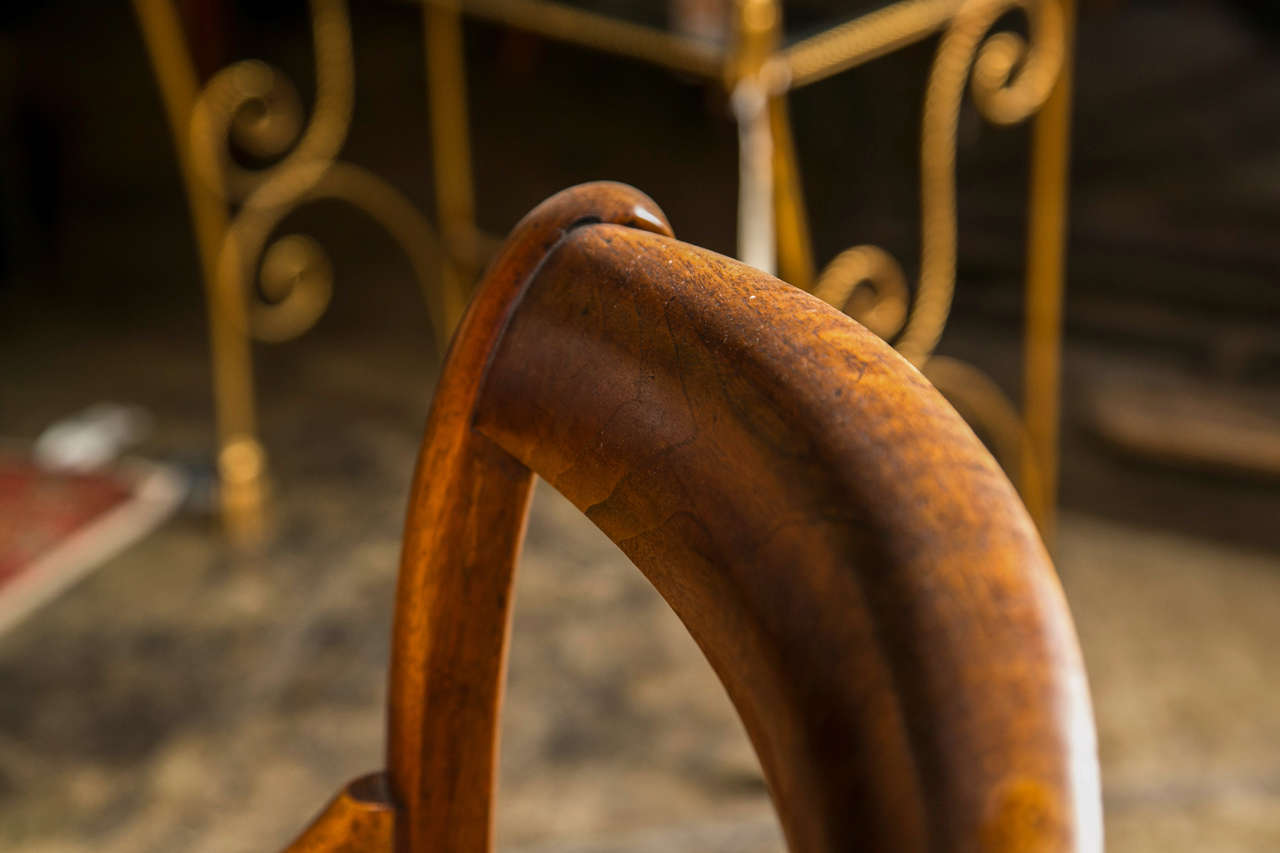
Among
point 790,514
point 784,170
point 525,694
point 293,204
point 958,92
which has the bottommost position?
point 790,514

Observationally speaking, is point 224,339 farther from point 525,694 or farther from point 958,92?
point 958,92

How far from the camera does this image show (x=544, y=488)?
6.97 feet

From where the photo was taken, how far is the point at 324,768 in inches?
57.0

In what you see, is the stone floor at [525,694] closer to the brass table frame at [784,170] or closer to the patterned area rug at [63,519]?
the patterned area rug at [63,519]

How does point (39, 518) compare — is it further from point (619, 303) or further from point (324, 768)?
point (619, 303)

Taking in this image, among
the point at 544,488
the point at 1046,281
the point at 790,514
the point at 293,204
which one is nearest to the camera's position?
the point at 790,514

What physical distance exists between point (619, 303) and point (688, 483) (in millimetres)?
40

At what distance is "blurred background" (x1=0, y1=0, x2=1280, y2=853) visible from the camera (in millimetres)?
1437

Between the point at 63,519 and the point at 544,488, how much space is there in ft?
2.47

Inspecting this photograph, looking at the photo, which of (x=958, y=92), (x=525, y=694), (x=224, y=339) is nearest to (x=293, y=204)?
(x=224, y=339)

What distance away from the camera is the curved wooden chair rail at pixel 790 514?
163 millimetres

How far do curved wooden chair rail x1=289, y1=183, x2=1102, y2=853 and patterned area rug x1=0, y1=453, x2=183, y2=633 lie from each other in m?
1.67

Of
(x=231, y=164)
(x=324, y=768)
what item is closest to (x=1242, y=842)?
(x=324, y=768)

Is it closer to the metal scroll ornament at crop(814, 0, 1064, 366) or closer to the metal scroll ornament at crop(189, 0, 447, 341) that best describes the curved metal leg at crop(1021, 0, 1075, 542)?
the metal scroll ornament at crop(814, 0, 1064, 366)
